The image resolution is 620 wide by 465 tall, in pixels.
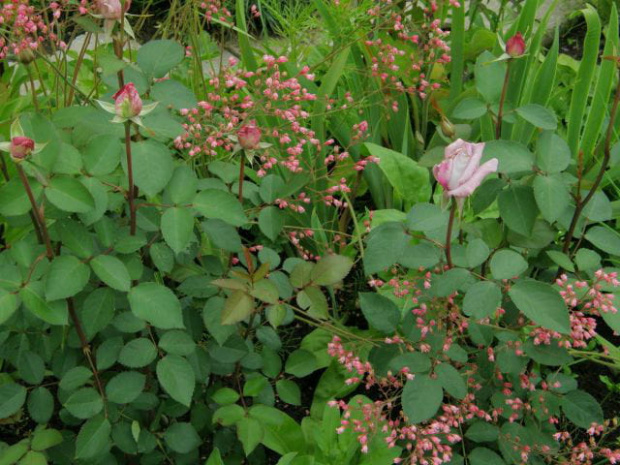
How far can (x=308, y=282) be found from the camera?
124 cm

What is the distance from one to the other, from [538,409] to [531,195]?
404 mm

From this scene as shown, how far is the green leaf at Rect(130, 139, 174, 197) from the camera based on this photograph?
1065mm

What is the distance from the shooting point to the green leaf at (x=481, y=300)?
1126 mm

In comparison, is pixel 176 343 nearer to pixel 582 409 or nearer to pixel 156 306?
pixel 156 306

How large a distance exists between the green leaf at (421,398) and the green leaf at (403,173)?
27.5 inches

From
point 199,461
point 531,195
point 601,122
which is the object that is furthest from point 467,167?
point 601,122

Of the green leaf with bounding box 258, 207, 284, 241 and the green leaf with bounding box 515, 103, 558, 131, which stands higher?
the green leaf with bounding box 515, 103, 558, 131

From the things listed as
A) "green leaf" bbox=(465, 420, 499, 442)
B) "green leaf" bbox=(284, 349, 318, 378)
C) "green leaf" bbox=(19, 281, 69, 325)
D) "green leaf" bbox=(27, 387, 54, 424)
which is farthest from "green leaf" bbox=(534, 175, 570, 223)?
"green leaf" bbox=(27, 387, 54, 424)

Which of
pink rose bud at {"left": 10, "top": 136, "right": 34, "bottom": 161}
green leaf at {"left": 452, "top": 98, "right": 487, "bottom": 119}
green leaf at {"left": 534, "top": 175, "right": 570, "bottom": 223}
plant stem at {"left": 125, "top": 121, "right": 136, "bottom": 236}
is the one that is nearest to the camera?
pink rose bud at {"left": 10, "top": 136, "right": 34, "bottom": 161}

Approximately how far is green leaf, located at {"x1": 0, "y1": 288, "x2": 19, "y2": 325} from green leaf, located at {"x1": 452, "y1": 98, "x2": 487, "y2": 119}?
77cm

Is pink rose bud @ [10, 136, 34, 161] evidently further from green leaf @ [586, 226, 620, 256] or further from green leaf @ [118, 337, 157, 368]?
green leaf @ [586, 226, 620, 256]

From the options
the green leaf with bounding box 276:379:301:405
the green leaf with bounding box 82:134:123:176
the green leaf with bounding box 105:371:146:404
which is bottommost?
the green leaf with bounding box 276:379:301:405

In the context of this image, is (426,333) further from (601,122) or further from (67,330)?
(601,122)

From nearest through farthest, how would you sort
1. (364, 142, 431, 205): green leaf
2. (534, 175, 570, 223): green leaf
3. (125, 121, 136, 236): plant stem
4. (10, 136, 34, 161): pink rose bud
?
(10, 136, 34, 161): pink rose bud, (125, 121, 136, 236): plant stem, (534, 175, 570, 223): green leaf, (364, 142, 431, 205): green leaf
